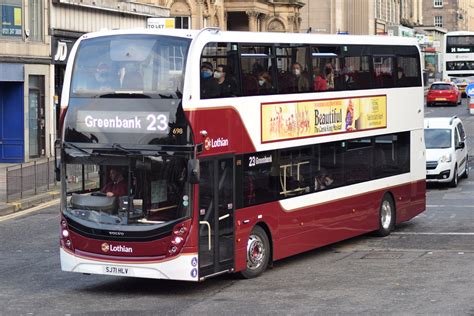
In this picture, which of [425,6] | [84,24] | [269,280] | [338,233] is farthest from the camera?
[425,6]

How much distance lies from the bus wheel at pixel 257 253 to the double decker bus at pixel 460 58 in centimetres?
7431

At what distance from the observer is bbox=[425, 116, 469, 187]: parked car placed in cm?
2988

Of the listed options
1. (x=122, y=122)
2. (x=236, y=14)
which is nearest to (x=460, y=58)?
(x=236, y=14)

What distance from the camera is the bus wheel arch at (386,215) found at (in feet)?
65.8

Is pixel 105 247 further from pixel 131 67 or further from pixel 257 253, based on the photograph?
pixel 257 253

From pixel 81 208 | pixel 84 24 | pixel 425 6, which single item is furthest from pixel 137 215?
pixel 425 6

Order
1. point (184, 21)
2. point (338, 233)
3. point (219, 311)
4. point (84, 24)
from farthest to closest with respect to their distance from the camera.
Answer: point (184, 21) < point (84, 24) < point (338, 233) < point (219, 311)

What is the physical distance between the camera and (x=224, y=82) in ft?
48.3

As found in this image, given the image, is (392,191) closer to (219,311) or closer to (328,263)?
(328,263)

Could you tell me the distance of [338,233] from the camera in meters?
18.1

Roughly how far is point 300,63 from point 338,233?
3.22m

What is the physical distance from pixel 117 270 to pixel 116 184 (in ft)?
3.79

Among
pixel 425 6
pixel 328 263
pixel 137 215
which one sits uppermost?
pixel 425 6

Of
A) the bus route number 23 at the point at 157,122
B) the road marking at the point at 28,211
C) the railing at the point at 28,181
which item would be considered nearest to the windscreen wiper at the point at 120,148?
the bus route number 23 at the point at 157,122
